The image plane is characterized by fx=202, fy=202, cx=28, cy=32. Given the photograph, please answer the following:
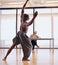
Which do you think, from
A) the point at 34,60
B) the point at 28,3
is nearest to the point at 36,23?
the point at 28,3

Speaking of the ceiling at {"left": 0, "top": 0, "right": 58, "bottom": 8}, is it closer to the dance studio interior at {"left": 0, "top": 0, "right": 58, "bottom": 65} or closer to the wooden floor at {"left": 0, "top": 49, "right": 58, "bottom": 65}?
the dance studio interior at {"left": 0, "top": 0, "right": 58, "bottom": 65}

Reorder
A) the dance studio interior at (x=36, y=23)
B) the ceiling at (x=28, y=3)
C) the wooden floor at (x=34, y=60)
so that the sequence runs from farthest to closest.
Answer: the dance studio interior at (x=36, y=23) < the ceiling at (x=28, y=3) < the wooden floor at (x=34, y=60)

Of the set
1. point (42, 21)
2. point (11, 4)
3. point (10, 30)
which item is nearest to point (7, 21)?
point (10, 30)

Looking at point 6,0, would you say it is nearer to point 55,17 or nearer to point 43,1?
point 43,1

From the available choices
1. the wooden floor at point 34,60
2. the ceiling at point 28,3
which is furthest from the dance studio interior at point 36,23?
the wooden floor at point 34,60

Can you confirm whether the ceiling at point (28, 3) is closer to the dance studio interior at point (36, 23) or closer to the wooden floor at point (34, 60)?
the dance studio interior at point (36, 23)

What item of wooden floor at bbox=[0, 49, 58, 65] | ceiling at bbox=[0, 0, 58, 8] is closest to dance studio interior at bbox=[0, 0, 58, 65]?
ceiling at bbox=[0, 0, 58, 8]

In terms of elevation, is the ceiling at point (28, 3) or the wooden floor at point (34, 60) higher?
the ceiling at point (28, 3)

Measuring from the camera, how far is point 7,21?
11312 mm

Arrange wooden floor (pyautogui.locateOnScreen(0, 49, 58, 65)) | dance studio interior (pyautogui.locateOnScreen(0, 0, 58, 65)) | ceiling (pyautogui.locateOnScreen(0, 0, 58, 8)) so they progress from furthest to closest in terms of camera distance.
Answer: dance studio interior (pyautogui.locateOnScreen(0, 0, 58, 65)) < ceiling (pyautogui.locateOnScreen(0, 0, 58, 8)) < wooden floor (pyautogui.locateOnScreen(0, 49, 58, 65))

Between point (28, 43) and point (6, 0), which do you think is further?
point (6, 0)

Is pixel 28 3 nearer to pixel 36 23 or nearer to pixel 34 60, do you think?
pixel 36 23

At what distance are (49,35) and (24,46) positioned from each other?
21.6ft

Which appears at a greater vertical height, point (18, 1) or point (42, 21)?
point (18, 1)
